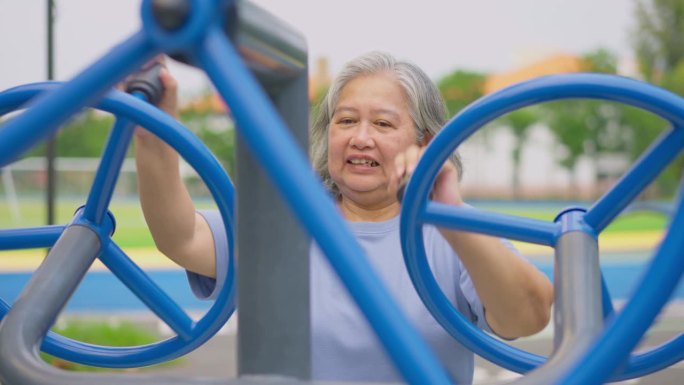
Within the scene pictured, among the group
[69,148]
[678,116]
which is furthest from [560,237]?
[69,148]

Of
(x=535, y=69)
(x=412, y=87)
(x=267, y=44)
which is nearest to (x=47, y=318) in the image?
(x=267, y=44)

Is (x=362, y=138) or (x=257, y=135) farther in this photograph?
(x=362, y=138)

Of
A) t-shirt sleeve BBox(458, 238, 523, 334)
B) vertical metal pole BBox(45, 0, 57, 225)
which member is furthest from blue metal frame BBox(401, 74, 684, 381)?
vertical metal pole BBox(45, 0, 57, 225)

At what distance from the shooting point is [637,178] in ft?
2.44

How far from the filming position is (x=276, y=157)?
0.47 m

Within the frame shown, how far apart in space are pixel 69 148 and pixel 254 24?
22.4m

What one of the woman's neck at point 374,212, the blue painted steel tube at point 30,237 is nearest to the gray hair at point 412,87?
the woman's neck at point 374,212

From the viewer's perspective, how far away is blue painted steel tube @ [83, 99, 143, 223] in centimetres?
82

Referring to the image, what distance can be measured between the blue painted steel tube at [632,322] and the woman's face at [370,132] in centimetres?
62

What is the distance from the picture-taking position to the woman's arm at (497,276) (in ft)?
2.72

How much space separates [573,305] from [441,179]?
216 millimetres

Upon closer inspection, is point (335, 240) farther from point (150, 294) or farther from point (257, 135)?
point (150, 294)

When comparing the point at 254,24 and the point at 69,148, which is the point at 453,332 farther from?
the point at 69,148

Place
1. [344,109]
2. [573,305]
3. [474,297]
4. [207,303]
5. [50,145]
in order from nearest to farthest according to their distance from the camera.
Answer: [573,305] → [474,297] → [344,109] → [50,145] → [207,303]
